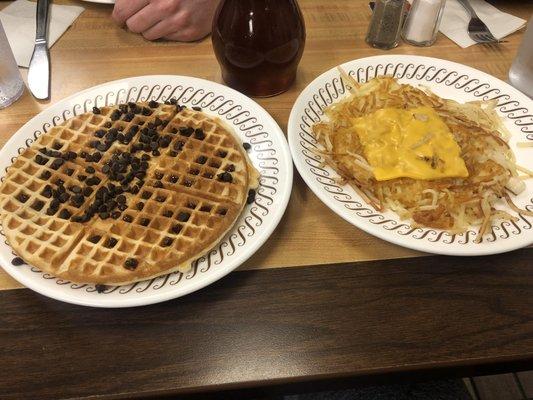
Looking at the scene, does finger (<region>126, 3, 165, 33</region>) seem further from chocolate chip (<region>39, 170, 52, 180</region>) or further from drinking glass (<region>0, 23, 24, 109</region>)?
chocolate chip (<region>39, 170, 52, 180</region>)

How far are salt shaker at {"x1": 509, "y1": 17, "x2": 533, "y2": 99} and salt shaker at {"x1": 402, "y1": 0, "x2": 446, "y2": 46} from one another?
15.5 inches

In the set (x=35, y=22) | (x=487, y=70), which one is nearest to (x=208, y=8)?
(x=35, y=22)

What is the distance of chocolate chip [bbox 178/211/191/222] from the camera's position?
1.32 metres

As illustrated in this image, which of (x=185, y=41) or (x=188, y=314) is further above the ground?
(x=185, y=41)

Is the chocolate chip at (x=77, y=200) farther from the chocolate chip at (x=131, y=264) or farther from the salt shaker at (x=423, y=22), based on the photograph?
the salt shaker at (x=423, y=22)

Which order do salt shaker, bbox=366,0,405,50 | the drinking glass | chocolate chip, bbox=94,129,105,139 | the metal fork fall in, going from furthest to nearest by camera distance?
the metal fork < salt shaker, bbox=366,0,405,50 < the drinking glass < chocolate chip, bbox=94,129,105,139

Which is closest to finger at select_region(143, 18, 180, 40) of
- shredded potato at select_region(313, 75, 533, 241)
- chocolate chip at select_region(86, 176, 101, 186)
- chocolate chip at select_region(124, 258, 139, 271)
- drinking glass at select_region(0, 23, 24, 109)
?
drinking glass at select_region(0, 23, 24, 109)

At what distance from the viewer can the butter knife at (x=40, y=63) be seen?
1854 mm

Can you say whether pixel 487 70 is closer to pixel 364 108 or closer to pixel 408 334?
pixel 364 108

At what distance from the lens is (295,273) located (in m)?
1.28

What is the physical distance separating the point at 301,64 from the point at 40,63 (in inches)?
46.5

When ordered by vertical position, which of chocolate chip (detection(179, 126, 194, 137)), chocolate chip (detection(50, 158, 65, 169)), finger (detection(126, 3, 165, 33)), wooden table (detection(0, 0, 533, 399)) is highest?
finger (detection(126, 3, 165, 33))

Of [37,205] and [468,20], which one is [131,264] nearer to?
[37,205]

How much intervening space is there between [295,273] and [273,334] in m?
0.20
